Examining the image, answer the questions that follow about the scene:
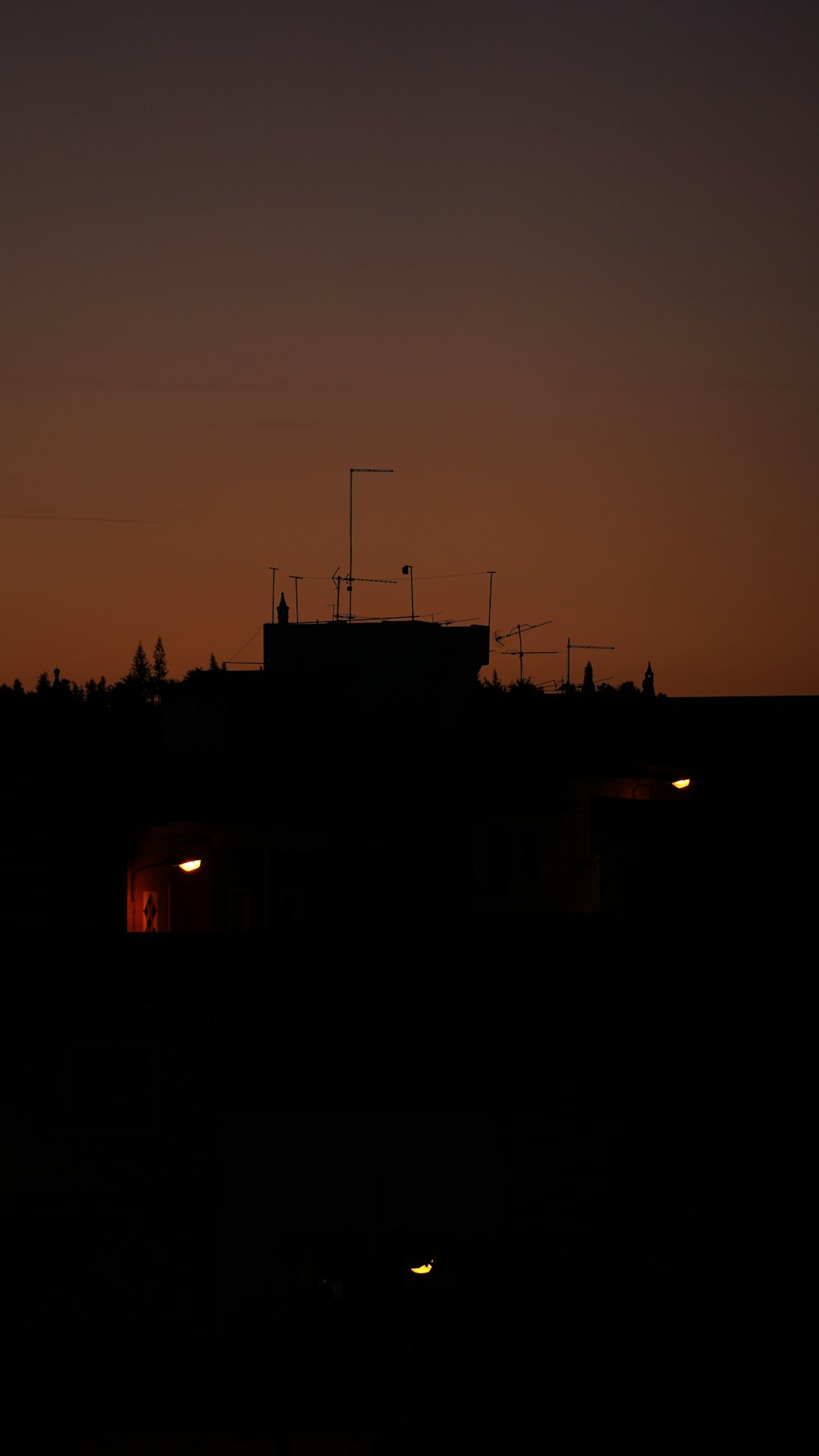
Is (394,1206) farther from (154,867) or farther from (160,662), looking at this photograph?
(160,662)

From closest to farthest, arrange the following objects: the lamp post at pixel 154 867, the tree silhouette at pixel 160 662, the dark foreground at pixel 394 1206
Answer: the dark foreground at pixel 394 1206 → the lamp post at pixel 154 867 → the tree silhouette at pixel 160 662

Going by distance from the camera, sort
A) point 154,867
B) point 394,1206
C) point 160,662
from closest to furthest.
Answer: point 394,1206 → point 154,867 → point 160,662

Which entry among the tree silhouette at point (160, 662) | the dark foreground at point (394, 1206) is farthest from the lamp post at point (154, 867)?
the tree silhouette at point (160, 662)

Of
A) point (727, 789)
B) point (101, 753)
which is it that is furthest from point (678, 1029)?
point (101, 753)

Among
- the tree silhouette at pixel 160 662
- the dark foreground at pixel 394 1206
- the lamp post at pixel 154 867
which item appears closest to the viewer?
the dark foreground at pixel 394 1206

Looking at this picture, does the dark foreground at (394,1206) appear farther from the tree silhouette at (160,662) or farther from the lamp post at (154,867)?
the tree silhouette at (160,662)

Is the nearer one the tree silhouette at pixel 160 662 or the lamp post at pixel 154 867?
the lamp post at pixel 154 867

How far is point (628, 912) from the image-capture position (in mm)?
40625

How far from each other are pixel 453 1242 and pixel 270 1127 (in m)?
3.79

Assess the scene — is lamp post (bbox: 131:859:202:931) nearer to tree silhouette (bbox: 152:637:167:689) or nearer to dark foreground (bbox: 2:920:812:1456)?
dark foreground (bbox: 2:920:812:1456)

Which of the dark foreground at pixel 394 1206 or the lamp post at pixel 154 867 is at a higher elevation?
the lamp post at pixel 154 867

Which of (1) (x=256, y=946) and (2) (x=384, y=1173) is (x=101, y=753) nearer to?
(1) (x=256, y=946)

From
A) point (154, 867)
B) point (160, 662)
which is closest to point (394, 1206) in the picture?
point (154, 867)

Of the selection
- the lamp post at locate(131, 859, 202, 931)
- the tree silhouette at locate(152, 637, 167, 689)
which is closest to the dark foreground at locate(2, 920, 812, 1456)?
the lamp post at locate(131, 859, 202, 931)
